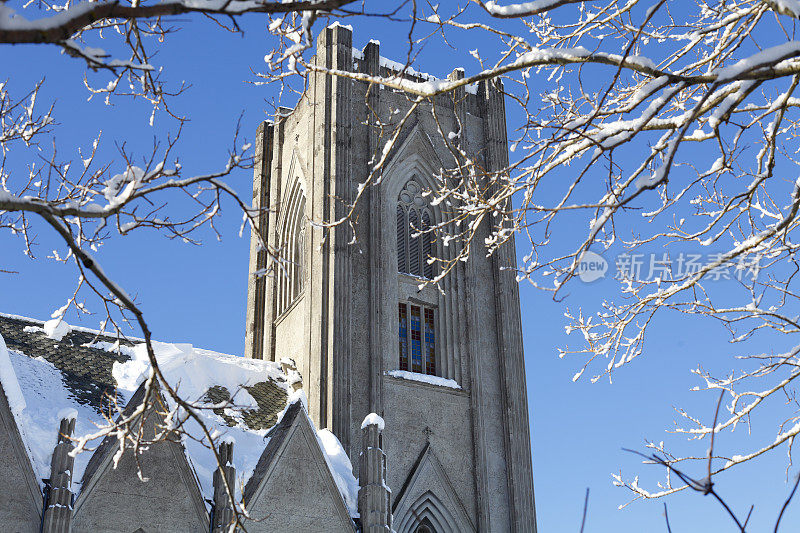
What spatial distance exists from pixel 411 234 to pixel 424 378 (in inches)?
162

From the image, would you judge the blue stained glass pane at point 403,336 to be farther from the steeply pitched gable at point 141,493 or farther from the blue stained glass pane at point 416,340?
the steeply pitched gable at point 141,493

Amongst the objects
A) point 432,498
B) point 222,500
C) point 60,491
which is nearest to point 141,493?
point 222,500

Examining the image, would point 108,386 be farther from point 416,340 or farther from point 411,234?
point 411,234

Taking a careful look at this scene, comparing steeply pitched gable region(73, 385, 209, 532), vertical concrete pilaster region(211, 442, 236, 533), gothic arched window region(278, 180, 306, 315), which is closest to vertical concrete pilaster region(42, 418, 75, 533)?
steeply pitched gable region(73, 385, 209, 532)

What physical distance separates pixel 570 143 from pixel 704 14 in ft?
9.03

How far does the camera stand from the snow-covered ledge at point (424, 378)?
25297mm

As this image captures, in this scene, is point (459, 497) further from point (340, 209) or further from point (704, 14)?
point (704, 14)

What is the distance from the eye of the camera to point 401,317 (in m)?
26.8

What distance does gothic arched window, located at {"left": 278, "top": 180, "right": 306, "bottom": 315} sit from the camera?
28703 millimetres

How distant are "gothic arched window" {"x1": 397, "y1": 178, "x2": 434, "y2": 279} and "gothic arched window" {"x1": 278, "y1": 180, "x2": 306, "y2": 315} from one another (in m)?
2.90

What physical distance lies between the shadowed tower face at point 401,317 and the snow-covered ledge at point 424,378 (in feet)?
0.16

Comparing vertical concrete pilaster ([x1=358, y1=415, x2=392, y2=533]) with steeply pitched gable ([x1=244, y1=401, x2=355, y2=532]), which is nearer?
steeply pitched gable ([x1=244, y1=401, x2=355, y2=532])

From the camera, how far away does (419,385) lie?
83.9ft

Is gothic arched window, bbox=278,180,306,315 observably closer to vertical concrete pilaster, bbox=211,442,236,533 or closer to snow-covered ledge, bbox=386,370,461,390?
snow-covered ledge, bbox=386,370,461,390
